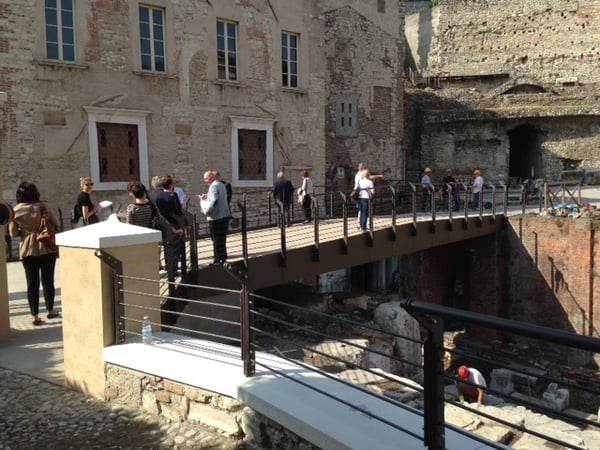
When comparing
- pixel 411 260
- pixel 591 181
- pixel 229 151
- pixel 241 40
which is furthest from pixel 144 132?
pixel 591 181

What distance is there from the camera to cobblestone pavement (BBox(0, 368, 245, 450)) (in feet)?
13.4

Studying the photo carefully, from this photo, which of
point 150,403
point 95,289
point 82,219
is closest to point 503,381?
point 82,219

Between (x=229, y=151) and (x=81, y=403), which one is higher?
(x=229, y=151)

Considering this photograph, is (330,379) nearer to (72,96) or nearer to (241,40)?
(72,96)

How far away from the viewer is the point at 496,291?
58.3 feet

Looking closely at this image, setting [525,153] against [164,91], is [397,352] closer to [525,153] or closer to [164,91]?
[164,91]

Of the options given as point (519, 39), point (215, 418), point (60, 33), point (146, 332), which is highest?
point (519, 39)

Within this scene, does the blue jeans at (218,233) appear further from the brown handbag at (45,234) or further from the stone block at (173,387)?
the stone block at (173,387)

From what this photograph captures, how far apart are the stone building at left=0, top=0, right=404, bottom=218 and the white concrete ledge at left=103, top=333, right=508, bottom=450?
1024 centimetres

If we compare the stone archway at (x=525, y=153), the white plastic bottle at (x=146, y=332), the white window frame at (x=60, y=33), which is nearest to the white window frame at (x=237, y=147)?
the white window frame at (x=60, y=33)

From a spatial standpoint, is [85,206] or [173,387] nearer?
[173,387]

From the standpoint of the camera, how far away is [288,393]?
3.88 metres

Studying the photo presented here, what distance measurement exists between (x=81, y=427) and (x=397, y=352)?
8.68 metres

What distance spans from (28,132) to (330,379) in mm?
11954
